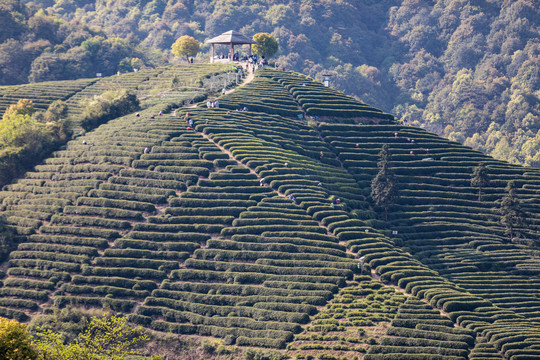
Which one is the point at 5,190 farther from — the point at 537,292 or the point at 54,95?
the point at 537,292

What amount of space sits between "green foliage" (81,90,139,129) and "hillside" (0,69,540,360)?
3.22m

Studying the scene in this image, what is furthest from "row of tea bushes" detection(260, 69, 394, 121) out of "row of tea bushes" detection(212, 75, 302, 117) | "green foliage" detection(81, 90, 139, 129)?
"green foliage" detection(81, 90, 139, 129)

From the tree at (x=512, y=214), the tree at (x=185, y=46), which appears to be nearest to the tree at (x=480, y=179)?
the tree at (x=512, y=214)

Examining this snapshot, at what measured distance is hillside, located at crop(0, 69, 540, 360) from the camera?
63.8 m

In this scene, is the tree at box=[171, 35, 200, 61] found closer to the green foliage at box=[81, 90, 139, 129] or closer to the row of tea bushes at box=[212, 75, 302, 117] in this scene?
the row of tea bushes at box=[212, 75, 302, 117]

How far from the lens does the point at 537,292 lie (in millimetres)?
73688

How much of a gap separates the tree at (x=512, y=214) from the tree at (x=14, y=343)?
5979 cm

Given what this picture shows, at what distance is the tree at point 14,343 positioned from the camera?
4000cm

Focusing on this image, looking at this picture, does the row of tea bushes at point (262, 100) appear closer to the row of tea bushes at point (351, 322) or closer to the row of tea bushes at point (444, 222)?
the row of tea bushes at point (444, 222)

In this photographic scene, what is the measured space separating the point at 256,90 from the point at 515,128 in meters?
106

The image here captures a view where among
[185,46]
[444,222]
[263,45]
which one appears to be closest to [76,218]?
[444,222]

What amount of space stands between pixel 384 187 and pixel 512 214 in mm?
15373

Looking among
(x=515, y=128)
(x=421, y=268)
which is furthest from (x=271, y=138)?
(x=515, y=128)

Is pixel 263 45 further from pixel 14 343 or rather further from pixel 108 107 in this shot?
pixel 14 343
